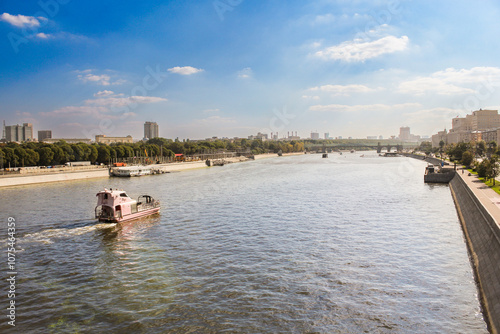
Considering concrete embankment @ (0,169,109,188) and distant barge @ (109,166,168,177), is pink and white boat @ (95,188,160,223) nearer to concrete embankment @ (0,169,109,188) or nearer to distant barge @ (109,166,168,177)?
concrete embankment @ (0,169,109,188)

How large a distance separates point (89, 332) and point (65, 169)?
201 feet

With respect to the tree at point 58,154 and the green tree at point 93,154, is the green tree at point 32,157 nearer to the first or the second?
the tree at point 58,154

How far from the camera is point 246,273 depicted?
51.2ft

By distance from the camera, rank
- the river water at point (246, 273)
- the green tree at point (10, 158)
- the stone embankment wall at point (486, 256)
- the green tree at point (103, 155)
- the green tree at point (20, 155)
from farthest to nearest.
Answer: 1. the green tree at point (103, 155)
2. the green tree at point (20, 155)
3. the green tree at point (10, 158)
4. the stone embankment wall at point (486, 256)
5. the river water at point (246, 273)

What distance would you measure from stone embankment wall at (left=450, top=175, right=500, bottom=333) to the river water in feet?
1.25

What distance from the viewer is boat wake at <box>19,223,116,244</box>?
21.0m

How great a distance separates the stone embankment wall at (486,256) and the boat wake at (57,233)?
852 inches

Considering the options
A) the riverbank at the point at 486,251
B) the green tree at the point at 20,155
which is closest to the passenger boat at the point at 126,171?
the green tree at the point at 20,155

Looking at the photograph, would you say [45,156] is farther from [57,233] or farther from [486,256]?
[486,256]

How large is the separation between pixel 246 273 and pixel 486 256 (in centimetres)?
1069

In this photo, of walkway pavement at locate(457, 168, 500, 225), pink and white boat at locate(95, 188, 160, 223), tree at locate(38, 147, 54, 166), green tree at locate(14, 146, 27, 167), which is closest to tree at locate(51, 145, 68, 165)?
tree at locate(38, 147, 54, 166)

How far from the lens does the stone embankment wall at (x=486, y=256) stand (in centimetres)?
1195

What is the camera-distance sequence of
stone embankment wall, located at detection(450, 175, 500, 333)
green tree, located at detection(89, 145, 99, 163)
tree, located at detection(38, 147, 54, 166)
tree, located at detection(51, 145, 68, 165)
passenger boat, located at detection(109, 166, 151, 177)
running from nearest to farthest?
1. stone embankment wall, located at detection(450, 175, 500, 333)
2. passenger boat, located at detection(109, 166, 151, 177)
3. tree, located at detection(38, 147, 54, 166)
4. tree, located at detection(51, 145, 68, 165)
5. green tree, located at detection(89, 145, 99, 163)

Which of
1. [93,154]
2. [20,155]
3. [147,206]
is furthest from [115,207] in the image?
[93,154]
